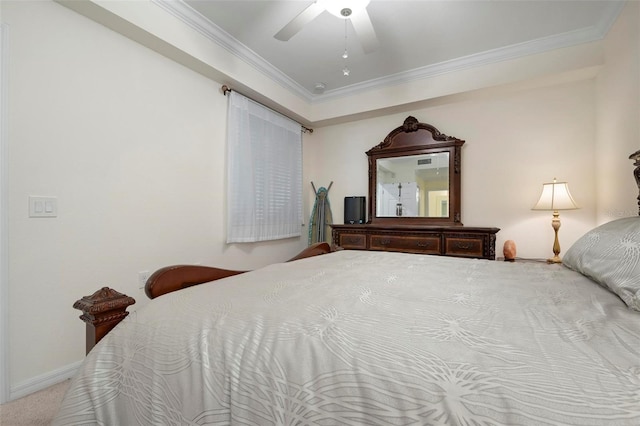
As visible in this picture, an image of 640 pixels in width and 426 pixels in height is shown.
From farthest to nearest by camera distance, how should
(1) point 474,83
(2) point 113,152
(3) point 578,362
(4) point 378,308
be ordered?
(1) point 474,83 < (2) point 113,152 < (4) point 378,308 < (3) point 578,362

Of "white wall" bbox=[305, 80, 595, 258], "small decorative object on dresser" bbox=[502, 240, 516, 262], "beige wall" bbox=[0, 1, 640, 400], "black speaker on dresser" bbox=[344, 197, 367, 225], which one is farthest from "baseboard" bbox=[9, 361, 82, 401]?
"white wall" bbox=[305, 80, 595, 258]

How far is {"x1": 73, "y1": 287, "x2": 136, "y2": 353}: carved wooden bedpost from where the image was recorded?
34.6 inches

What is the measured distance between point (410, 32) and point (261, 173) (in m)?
2.01

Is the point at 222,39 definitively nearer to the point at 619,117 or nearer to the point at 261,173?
the point at 261,173

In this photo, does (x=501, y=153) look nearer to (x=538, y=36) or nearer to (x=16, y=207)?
(x=538, y=36)

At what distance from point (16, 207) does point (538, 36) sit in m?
4.12

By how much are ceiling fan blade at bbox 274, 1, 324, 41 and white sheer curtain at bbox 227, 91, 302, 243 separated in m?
Result: 1.15

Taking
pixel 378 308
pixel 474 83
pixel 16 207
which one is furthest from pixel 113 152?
pixel 474 83

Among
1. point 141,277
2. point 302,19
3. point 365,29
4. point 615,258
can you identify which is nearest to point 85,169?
point 141,277

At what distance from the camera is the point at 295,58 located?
2922 millimetres

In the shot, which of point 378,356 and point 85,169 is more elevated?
point 85,169

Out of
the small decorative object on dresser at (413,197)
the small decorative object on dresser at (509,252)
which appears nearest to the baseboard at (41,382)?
the small decorative object on dresser at (413,197)

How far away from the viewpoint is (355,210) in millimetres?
3627

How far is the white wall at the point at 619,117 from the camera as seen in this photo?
6.36 ft
